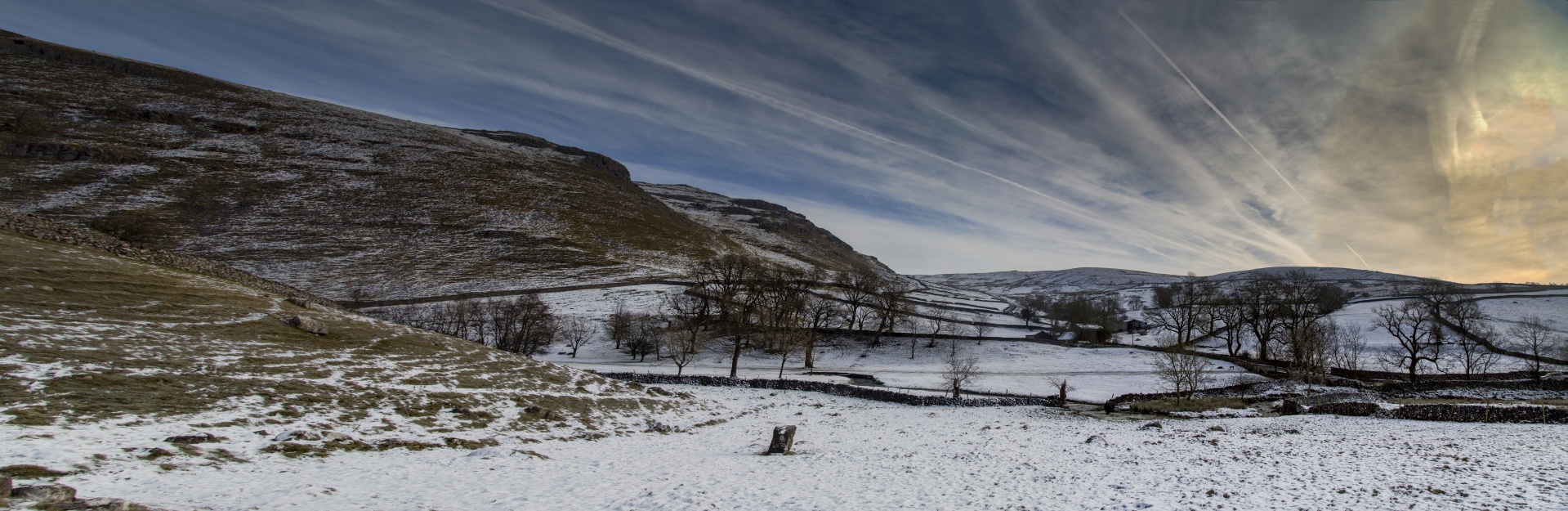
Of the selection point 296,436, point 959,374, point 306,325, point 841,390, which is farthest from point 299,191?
point 959,374

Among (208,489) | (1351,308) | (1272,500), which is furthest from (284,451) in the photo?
(1351,308)

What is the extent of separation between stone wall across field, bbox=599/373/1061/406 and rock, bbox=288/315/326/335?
20.3 meters

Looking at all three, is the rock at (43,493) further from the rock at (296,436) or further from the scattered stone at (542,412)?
the scattered stone at (542,412)

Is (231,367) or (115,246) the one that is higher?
(115,246)

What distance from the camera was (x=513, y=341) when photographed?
60438 millimetres

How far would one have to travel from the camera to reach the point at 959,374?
4441 centimetres

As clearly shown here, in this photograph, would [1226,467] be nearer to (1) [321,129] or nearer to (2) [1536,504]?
(2) [1536,504]

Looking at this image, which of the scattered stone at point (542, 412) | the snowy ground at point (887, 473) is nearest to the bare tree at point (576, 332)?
the scattered stone at point (542, 412)

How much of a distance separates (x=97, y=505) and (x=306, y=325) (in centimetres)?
1790

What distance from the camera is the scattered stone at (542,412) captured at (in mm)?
21438

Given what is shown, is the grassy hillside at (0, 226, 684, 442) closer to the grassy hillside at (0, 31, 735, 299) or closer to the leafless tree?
the leafless tree

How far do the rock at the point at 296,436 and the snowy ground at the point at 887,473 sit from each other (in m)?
0.47

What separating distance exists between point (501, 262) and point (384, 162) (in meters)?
73.9

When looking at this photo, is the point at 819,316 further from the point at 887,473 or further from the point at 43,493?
the point at 43,493
